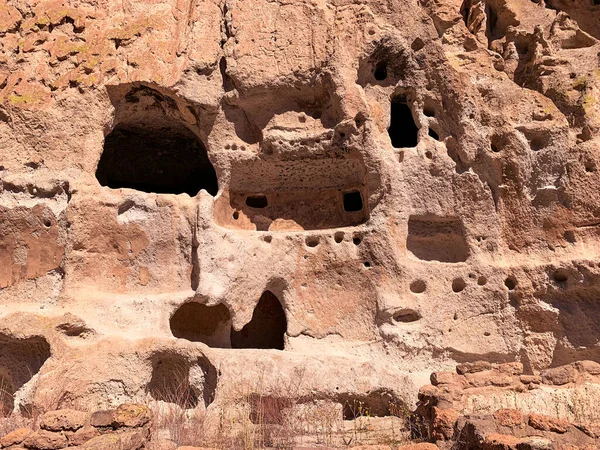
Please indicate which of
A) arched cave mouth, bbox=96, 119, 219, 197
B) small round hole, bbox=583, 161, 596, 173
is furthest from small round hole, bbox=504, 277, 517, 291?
arched cave mouth, bbox=96, 119, 219, 197

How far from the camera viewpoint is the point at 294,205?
876cm

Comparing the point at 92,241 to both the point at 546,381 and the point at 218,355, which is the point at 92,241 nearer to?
the point at 218,355

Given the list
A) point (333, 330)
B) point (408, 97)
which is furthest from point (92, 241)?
point (408, 97)

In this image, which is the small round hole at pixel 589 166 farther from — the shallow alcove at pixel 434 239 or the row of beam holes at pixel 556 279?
the shallow alcove at pixel 434 239

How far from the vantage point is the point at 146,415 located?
444cm

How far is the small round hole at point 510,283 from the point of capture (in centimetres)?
747

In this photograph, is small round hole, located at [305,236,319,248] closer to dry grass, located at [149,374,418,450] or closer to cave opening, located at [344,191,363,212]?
cave opening, located at [344,191,363,212]

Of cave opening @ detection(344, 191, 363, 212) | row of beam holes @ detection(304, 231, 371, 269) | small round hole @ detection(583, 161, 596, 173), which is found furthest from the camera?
cave opening @ detection(344, 191, 363, 212)

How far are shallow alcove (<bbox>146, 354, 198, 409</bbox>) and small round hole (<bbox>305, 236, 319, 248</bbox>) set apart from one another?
201 centimetres

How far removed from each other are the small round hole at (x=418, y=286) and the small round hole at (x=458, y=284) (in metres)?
0.36

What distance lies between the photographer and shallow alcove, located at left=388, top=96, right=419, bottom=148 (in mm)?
9031

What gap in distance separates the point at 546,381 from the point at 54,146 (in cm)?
593

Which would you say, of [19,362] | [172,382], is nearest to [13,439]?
[172,382]

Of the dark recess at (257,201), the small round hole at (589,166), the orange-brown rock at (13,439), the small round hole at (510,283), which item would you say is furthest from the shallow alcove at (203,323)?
the small round hole at (589,166)
